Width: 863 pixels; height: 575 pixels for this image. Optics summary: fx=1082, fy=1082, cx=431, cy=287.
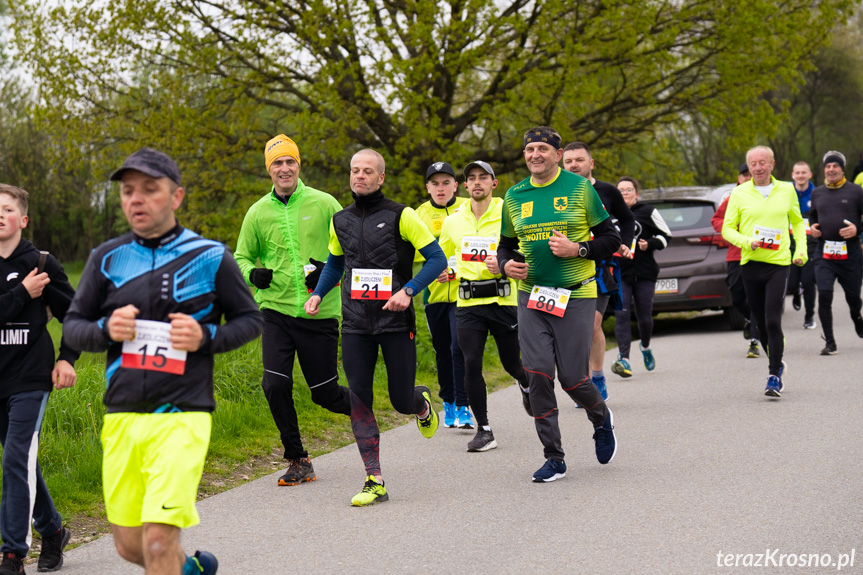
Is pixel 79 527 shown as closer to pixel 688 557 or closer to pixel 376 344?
pixel 376 344

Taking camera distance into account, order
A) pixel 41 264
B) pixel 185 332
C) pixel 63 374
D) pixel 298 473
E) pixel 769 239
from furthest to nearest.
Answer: pixel 769 239
pixel 298 473
pixel 41 264
pixel 63 374
pixel 185 332

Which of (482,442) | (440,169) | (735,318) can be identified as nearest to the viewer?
(482,442)

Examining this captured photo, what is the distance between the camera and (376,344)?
6.56 metres

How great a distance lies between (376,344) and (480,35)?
12.7 meters

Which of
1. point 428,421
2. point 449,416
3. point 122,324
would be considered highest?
point 122,324

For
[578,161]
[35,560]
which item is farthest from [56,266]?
[578,161]

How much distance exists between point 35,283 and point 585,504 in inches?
123

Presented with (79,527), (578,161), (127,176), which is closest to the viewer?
(127,176)

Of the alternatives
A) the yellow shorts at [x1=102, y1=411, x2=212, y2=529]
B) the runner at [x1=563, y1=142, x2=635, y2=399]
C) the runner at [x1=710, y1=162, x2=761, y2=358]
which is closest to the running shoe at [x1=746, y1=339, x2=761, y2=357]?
the runner at [x1=710, y1=162, x2=761, y2=358]

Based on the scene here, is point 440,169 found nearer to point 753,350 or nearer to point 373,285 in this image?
point 373,285

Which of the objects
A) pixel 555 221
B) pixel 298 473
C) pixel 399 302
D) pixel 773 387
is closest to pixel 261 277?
pixel 399 302

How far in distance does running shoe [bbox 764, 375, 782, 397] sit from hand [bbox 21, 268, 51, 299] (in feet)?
20.7

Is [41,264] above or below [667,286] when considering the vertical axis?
above

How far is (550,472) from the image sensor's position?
6645 millimetres
